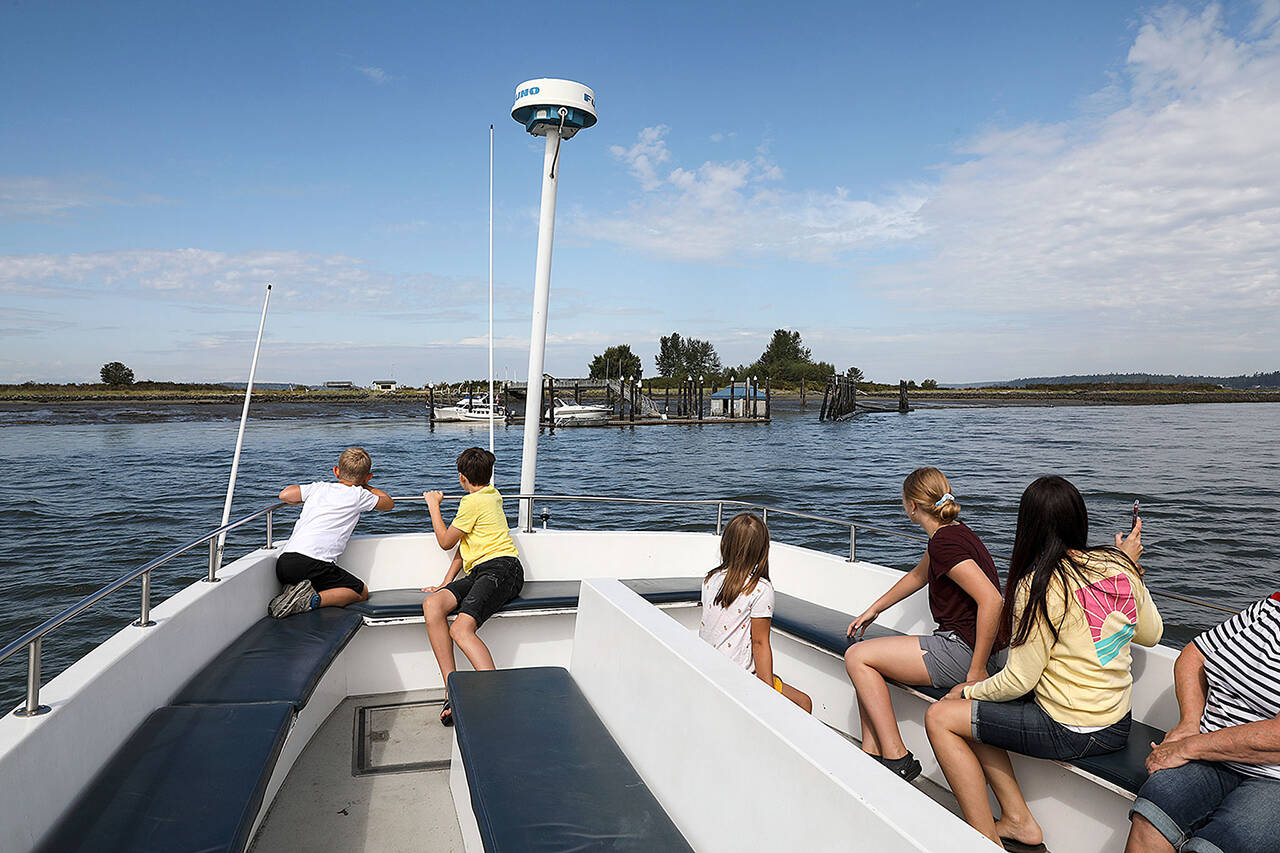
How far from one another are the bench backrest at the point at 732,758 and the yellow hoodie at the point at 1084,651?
87 cm

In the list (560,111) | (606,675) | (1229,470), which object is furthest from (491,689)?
(1229,470)

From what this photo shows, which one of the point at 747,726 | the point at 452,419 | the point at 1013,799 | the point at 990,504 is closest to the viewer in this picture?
the point at 747,726

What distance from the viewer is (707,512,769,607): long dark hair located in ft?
9.20

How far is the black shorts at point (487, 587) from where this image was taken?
3.77m

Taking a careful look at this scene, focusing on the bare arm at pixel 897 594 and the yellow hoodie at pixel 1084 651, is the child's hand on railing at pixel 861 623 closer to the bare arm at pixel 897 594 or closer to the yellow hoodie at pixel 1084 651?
the bare arm at pixel 897 594

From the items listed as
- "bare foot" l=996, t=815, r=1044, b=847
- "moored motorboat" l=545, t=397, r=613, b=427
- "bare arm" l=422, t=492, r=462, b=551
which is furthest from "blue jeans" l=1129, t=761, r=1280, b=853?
"moored motorboat" l=545, t=397, r=613, b=427

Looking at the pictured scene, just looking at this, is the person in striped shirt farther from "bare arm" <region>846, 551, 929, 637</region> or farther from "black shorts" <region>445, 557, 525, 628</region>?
"black shorts" <region>445, 557, 525, 628</region>

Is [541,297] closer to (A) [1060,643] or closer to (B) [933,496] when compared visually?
(B) [933,496]

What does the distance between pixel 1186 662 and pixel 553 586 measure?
10.2 ft

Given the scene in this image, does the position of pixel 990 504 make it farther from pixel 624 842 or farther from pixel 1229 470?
pixel 624 842

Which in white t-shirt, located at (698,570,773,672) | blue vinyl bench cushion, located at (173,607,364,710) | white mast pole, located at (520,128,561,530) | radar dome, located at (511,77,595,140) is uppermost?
radar dome, located at (511,77,595,140)

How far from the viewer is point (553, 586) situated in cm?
446

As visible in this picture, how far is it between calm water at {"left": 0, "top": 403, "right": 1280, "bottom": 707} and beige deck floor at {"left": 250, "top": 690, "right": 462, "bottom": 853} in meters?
1.15

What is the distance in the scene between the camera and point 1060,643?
2221 mm
